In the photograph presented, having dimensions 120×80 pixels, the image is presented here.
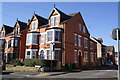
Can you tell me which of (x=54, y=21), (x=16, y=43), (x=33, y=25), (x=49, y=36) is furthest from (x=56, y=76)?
(x=16, y=43)

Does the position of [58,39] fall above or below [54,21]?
below

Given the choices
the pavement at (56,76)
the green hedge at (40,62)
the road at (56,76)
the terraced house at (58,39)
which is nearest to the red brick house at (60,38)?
the terraced house at (58,39)

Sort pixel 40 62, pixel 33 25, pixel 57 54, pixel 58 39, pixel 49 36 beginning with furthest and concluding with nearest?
pixel 33 25, pixel 49 36, pixel 58 39, pixel 57 54, pixel 40 62

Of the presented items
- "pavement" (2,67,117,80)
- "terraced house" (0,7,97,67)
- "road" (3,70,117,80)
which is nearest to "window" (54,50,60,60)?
"terraced house" (0,7,97,67)

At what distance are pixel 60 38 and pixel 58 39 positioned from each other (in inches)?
16.2

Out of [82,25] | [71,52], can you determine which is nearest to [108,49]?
[82,25]

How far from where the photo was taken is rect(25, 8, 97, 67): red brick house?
24891 millimetres

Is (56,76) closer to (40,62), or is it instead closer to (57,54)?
(40,62)

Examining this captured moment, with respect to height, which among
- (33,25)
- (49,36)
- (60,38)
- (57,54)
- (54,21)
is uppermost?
(54,21)

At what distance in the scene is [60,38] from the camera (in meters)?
25.2

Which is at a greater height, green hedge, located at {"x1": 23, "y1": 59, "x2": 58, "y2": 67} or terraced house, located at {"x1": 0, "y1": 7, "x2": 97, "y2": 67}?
terraced house, located at {"x1": 0, "y1": 7, "x2": 97, "y2": 67}

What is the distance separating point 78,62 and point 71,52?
12.0 feet

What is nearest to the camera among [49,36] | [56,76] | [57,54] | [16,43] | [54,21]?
[56,76]

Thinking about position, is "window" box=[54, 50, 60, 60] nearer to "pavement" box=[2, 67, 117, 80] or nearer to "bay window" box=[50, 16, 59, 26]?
"bay window" box=[50, 16, 59, 26]
